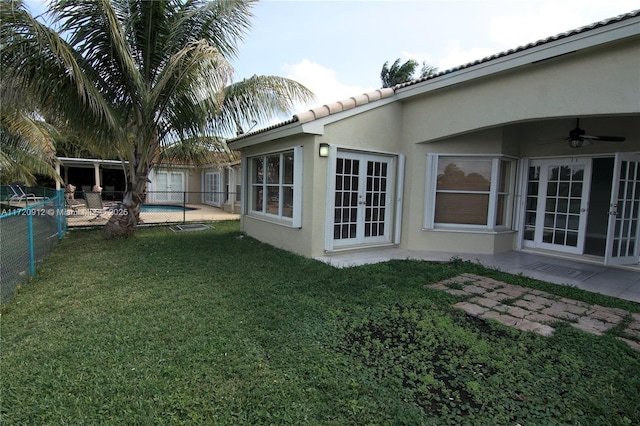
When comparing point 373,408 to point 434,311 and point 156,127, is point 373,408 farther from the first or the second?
point 156,127

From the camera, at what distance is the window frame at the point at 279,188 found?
7.00m

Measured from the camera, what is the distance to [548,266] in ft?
21.7

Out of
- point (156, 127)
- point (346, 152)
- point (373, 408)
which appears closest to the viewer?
point (373, 408)

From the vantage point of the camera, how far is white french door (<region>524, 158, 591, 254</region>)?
7.12 meters

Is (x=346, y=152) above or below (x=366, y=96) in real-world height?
below

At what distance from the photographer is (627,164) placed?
6594mm

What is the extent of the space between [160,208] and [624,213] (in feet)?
70.4

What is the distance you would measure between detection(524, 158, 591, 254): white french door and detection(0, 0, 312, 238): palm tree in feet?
20.4

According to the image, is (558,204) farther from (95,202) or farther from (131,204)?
(95,202)

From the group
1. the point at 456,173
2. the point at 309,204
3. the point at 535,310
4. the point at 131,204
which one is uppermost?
the point at 456,173

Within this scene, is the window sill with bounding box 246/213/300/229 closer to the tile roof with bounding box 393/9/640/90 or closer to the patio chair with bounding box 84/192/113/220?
the tile roof with bounding box 393/9/640/90

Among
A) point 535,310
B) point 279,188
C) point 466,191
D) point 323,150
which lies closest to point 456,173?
point 466,191

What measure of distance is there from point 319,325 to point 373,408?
1.40 meters

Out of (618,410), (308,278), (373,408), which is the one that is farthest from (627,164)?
(373,408)
